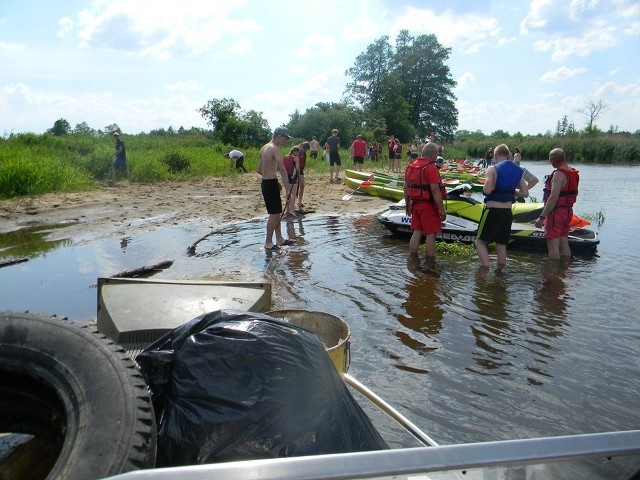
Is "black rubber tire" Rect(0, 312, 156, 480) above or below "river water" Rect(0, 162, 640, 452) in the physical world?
above

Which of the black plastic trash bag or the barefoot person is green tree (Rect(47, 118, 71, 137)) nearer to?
the barefoot person

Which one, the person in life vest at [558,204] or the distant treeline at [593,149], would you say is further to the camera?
the distant treeline at [593,149]

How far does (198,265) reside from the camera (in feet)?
27.6

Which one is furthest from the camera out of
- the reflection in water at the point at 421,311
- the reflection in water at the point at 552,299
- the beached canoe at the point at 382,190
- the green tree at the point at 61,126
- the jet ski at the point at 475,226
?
the green tree at the point at 61,126

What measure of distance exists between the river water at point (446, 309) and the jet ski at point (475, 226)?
0.78ft

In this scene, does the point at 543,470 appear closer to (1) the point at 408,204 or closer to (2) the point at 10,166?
(1) the point at 408,204

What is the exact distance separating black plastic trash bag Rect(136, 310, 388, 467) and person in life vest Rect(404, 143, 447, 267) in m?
6.17

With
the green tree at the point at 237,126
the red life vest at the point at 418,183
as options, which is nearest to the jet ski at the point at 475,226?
the red life vest at the point at 418,183

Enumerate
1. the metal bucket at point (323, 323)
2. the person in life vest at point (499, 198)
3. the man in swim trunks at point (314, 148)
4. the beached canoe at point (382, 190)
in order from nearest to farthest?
the metal bucket at point (323, 323), the person in life vest at point (499, 198), the beached canoe at point (382, 190), the man in swim trunks at point (314, 148)

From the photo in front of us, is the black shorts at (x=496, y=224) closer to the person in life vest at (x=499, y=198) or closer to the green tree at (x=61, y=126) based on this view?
the person in life vest at (x=499, y=198)

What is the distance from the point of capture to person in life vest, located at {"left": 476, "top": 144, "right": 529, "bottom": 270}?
25.0ft

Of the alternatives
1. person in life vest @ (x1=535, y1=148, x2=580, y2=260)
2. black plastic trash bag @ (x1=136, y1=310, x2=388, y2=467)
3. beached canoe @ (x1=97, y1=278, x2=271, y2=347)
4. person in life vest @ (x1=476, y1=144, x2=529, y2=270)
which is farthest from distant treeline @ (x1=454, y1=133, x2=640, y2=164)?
black plastic trash bag @ (x1=136, y1=310, x2=388, y2=467)

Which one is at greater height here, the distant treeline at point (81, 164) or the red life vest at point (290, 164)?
the red life vest at point (290, 164)

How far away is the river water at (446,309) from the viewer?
4.28 m
